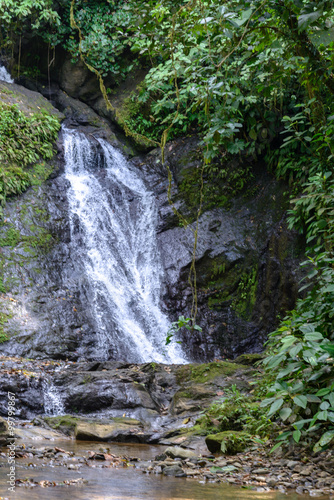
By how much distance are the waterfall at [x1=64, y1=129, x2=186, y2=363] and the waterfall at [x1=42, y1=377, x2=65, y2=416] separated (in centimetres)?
242

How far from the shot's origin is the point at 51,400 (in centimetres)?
669

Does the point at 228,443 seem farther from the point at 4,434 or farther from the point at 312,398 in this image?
the point at 4,434

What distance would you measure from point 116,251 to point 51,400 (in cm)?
526

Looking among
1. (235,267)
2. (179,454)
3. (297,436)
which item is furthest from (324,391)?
(235,267)

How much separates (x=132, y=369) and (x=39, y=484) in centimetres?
509

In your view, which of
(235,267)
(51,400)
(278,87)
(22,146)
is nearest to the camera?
(278,87)

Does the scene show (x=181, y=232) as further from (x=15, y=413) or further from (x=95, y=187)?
(x=15, y=413)

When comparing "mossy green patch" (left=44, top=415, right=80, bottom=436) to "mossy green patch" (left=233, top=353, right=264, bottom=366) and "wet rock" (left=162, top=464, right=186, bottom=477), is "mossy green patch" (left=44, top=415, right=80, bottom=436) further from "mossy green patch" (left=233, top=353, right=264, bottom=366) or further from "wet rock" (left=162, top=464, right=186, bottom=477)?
"mossy green patch" (left=233, top=353, right=264, bottom=366)

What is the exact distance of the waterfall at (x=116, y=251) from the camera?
31.9 feet

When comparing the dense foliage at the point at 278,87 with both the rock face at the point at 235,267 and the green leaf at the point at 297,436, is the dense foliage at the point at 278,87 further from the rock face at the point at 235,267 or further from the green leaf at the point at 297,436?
the rock face at the point at 235,267

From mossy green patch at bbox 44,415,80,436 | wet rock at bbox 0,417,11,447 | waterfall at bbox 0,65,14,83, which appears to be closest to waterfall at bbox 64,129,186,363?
waterfall at bbox 0,65,14,83

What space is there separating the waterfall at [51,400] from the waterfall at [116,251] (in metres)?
2.42

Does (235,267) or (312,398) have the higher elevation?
(235,267)

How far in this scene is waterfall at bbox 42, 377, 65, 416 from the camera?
21.8 feet
